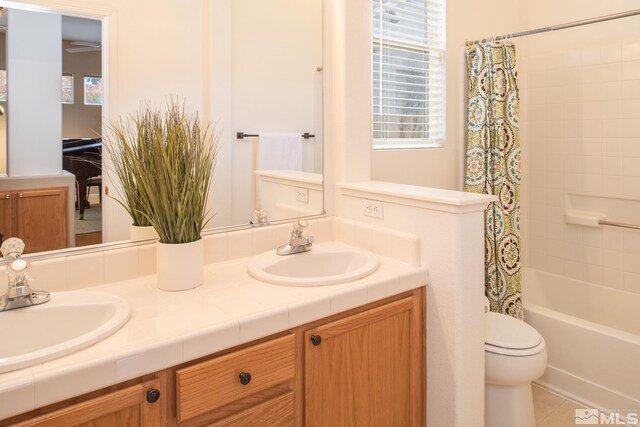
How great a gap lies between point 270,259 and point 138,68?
2.63 ft

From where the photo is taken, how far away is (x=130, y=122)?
1.46 metres

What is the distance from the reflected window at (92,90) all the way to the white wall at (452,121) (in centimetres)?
169

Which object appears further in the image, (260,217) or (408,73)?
(408,73)

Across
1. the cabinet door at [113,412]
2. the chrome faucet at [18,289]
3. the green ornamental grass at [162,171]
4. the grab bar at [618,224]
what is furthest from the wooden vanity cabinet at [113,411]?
the grab bar at [618,224]

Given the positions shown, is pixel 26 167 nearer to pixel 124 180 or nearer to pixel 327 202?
pixel 124 180

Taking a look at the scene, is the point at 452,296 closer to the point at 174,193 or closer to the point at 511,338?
the point at 511,338

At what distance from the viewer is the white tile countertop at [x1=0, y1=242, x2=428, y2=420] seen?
889 mm

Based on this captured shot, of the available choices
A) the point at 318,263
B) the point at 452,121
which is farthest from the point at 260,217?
the point at 452,121

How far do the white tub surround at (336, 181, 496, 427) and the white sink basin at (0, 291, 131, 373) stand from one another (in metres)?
1.02

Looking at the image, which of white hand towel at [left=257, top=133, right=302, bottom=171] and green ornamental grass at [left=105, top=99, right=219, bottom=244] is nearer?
Answer: green ornamental grass at [left=105, top=99, right=219, bottom=244]

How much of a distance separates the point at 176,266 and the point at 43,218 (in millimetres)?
425

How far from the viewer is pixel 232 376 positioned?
3.72 feet

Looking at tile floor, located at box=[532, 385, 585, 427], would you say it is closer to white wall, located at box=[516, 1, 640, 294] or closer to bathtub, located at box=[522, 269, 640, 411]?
bathtub, located at box=[522, 269, 640, 411]

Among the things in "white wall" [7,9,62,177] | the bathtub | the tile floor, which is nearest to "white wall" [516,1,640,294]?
the bathtub
